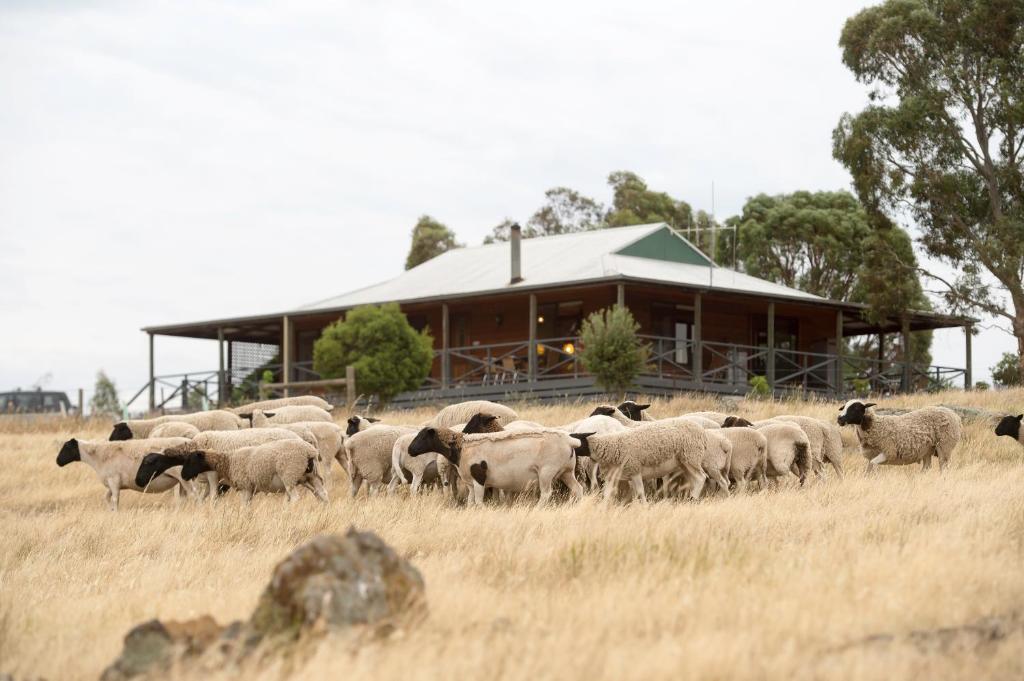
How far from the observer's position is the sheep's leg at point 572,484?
1359 cm

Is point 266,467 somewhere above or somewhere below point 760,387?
below

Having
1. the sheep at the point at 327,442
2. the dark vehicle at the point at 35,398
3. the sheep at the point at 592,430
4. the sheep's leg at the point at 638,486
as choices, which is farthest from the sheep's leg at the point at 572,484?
the dark vehicle at the point at 35,398

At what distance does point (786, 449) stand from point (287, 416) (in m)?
7.45

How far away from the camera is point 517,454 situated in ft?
45.0

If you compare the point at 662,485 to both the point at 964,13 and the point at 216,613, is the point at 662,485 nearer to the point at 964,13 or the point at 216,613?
the point at 216,613

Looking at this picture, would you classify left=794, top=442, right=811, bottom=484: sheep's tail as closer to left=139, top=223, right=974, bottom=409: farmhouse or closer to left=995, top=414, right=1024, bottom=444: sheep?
left=995, top=414, right=1024, bottom=444: sheep

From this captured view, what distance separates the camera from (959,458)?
17.4m

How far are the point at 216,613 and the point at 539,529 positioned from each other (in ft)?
10.9

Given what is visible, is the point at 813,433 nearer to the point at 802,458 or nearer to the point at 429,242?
the point at 802,458

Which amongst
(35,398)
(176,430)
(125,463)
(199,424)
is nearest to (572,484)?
(125,463)

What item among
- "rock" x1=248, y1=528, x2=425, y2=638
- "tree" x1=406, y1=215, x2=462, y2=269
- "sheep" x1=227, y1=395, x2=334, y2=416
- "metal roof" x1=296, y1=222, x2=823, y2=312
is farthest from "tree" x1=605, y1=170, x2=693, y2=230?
"rock" x1=248, y1=528, x2=425, y2=638

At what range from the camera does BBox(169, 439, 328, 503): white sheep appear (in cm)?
1459

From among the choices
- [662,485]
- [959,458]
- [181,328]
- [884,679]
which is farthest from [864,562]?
[181,328]

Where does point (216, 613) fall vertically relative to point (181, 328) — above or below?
below
